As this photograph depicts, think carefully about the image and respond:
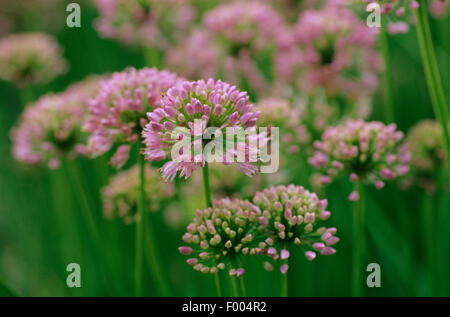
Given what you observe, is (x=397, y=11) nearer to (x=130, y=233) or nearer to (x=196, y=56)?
(x=196, y=56)

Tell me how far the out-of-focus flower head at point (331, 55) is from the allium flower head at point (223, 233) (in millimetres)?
827

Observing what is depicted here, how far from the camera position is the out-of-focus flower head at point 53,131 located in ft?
4.48

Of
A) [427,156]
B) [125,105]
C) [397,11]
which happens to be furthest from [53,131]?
[427,156]

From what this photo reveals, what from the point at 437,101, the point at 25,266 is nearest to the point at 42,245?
the point at 25,266

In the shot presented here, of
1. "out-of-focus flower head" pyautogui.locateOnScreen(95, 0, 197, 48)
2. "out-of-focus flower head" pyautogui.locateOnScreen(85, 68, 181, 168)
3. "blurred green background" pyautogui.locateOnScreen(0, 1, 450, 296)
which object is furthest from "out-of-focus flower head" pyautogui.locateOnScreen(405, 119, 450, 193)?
"out-of-focus flower head" pyautogui.locateOnScreen(95, 0, 197, 48)

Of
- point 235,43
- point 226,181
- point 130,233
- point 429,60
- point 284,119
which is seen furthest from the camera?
point 130,233

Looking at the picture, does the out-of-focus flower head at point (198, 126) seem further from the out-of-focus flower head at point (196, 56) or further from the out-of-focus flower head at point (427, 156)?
the out-of-focus flower head at point (196, 56)

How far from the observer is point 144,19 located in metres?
1.67

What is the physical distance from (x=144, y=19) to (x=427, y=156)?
1.04m

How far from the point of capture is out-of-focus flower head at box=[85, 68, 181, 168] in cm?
101

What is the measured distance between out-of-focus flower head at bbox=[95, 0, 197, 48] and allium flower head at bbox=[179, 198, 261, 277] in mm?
956

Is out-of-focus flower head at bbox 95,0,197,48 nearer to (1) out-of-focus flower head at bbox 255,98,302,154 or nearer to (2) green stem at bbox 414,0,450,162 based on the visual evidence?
(1) out-of-focus flower head at bbox 255,98,302,154

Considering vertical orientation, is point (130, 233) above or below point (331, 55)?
below

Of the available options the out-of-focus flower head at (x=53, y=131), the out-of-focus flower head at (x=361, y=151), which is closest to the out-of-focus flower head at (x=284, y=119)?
the out-of-focus flower head at (x=361, y=151)
